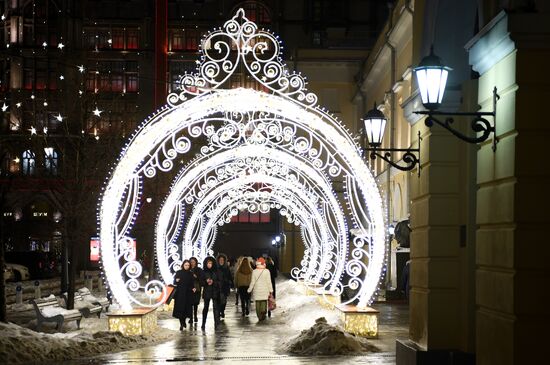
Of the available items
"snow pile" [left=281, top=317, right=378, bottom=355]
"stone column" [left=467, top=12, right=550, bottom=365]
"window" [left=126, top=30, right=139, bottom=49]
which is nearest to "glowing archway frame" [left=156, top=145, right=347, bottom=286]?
"snow pile" [left=281, top=317, right=378, bottom=355]

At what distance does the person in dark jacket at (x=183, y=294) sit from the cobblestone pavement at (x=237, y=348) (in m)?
0.40

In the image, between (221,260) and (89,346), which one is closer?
(89,346)

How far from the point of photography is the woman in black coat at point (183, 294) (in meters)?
22.6

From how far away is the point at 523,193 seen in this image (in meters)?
8.81

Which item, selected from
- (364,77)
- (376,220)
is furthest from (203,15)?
(376,220)

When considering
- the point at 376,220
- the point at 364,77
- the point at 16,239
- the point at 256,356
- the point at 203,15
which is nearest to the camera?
the point at 256,356

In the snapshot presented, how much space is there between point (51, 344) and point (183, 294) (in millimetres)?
6429

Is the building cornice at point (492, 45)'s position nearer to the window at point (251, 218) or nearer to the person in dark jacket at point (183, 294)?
the person in dark jacket at point (183, 294)

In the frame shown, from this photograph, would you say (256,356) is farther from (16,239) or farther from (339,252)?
(16,239)

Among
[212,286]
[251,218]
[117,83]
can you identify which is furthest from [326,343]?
[251,218]

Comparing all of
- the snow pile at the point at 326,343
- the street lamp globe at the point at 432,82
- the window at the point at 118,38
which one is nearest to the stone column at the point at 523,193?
the street lamp globe at the point at 432,82

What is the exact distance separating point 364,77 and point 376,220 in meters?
36.1

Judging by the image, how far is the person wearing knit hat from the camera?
2533 cm

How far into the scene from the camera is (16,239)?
6931cm
